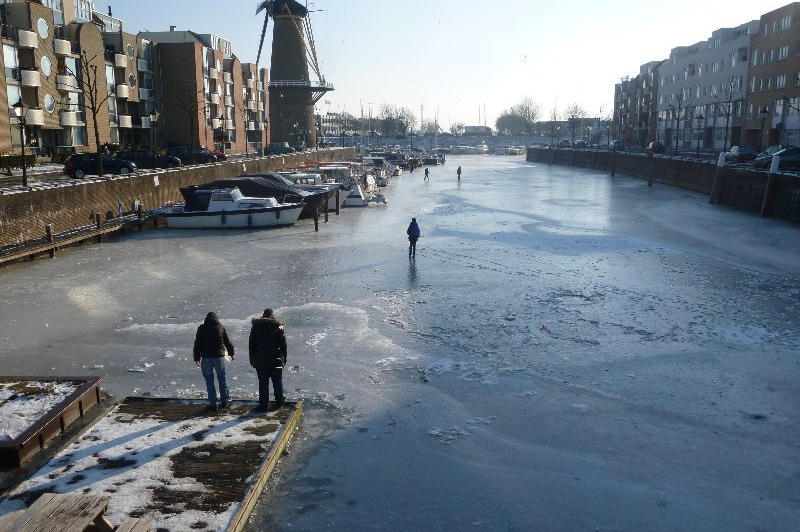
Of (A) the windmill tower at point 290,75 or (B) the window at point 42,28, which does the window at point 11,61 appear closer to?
(B) the window at point 42,28

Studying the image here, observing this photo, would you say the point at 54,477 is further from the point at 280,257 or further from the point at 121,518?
the point at 280,257

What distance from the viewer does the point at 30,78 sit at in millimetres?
48656

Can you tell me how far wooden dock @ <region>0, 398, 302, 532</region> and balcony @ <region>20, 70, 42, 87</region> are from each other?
155ft

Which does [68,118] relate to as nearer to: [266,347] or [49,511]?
[266,347]

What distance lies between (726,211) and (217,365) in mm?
40582

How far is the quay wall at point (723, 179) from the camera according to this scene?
122 ft

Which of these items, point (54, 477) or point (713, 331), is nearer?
point (54, 477)

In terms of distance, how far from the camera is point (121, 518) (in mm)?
7113

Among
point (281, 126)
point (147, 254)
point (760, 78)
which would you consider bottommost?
point (147, 254)

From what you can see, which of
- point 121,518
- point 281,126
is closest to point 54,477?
point 121,518

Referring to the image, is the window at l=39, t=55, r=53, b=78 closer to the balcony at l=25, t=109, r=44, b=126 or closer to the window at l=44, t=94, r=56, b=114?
the window at l=44, t=94, r=56, b=114

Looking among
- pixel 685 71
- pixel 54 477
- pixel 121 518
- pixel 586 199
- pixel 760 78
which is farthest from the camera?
pixel 685 71

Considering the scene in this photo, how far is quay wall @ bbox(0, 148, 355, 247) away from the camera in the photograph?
1006 inches

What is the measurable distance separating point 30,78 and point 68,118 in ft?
17.3
